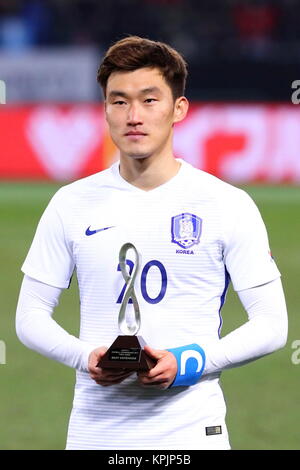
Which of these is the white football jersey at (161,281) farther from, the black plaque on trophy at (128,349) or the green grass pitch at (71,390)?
the green grass pitch at (71,390)

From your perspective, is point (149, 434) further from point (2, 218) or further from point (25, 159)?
point (25, 159)

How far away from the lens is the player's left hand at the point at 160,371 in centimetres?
380

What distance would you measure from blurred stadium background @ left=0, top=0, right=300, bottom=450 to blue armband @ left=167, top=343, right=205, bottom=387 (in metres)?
3.70

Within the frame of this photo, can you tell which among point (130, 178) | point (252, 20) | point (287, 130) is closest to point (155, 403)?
point (130, 178)

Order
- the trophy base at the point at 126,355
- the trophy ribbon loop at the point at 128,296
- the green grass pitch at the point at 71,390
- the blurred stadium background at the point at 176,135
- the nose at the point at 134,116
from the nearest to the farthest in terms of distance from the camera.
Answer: the trophy base at the point at 126,355
the trophy ribbon loop at the point at 128,296
the nose at the point at 134,116
the green grass pitch at the point at 71,390
the blurred stadium background at the point at 176,135

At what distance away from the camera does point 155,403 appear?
4.07 metres

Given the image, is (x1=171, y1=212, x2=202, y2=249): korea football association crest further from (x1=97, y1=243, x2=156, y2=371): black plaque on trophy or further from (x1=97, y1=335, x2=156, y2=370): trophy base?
(x1=97, y1=335, x2=156, y2=370): trophy base

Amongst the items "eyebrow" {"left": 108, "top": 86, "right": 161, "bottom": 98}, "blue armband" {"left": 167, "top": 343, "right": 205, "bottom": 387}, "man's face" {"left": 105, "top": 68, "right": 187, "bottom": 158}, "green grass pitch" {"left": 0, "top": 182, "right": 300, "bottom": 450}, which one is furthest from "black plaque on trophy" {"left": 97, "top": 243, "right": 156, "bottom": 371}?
"green grass pitch" {"left": 0, "top": 182, "right": 300, "bottom": 450}

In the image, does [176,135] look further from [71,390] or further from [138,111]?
[138,111]

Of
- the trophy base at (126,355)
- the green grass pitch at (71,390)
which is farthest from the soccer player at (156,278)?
the green grass pitch at (71,390)

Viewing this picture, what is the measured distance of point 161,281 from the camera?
4.10 meters

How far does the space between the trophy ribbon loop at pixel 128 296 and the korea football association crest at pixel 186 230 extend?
0.82 feet

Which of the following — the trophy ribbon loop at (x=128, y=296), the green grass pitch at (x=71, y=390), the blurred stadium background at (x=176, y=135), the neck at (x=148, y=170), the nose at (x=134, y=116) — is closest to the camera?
the trophy ribbon loop at (x=128, y=296)

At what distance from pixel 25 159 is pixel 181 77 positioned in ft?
72.3
